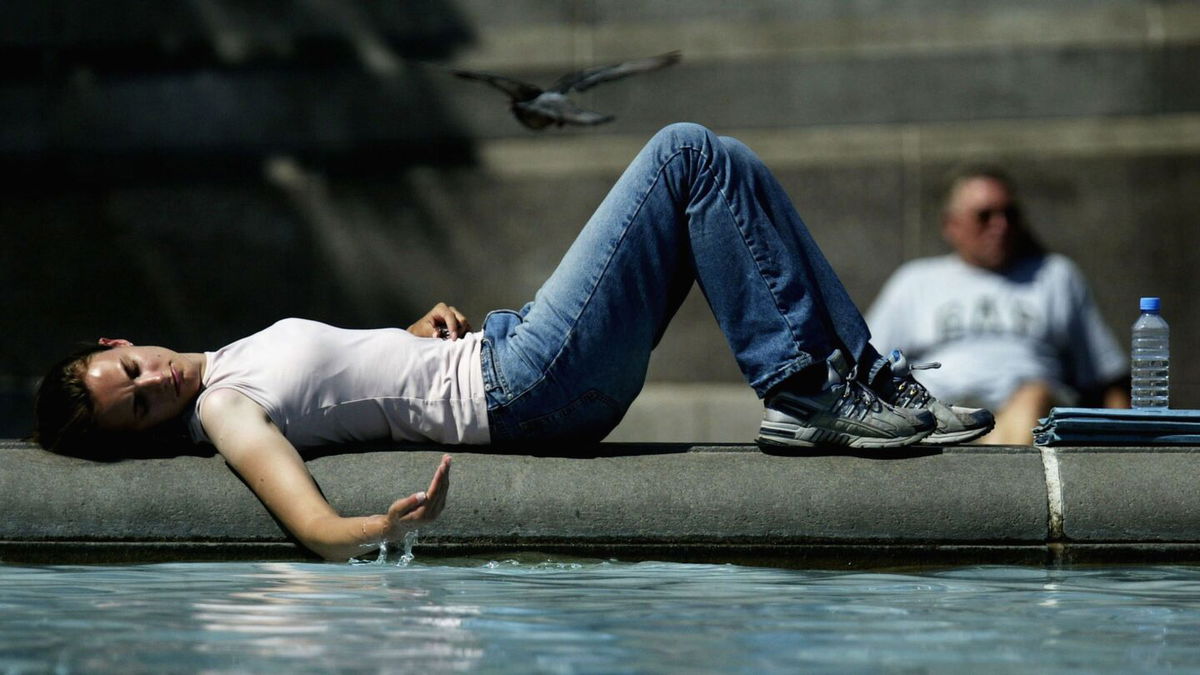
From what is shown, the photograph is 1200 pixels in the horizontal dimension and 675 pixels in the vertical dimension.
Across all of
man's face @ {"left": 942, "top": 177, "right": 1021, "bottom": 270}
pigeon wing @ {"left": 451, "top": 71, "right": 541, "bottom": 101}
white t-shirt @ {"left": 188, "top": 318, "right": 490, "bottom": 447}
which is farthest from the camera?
pigeon wing @ {"left": 451, "top": 71, "right": 541, "bottom": 101}

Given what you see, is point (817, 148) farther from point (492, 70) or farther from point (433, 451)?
point (433, 451)

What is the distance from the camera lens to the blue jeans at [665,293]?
12.8ft

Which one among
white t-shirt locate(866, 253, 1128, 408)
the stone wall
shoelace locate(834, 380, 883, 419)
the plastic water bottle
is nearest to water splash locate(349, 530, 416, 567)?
shoelace locate(834, 380, 883, 419)

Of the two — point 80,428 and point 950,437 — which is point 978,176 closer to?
point 950,437

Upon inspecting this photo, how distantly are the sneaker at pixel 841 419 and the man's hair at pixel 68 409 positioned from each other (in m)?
1.81

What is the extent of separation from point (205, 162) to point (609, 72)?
7.69 ft

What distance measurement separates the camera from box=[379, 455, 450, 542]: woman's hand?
11.1 ft

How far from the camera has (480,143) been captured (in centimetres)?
814

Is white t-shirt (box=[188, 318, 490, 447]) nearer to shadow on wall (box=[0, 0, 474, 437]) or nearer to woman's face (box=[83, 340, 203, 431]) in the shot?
woman's face (box=[83, 340, 203, 431])

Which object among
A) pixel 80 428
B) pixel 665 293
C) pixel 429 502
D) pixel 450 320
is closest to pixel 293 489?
pixel 429 502

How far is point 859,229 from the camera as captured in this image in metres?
7.79

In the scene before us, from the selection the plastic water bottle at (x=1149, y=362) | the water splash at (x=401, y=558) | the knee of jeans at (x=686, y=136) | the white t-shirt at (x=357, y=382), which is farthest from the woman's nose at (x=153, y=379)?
the plastic water bottle at (x=1149, y=362)

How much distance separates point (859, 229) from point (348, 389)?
432 cm

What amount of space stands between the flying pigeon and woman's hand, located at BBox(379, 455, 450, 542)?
469cm
